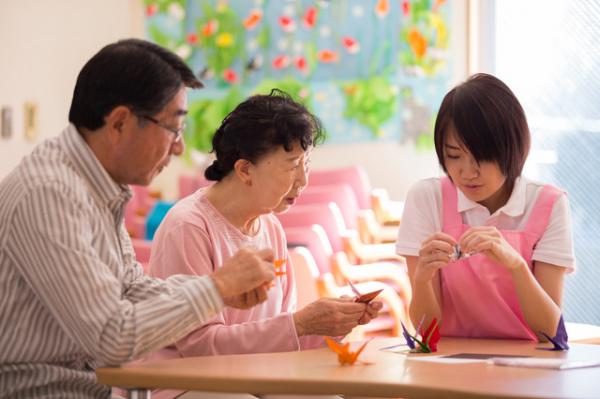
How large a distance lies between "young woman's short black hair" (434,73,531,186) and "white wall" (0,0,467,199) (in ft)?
12.9

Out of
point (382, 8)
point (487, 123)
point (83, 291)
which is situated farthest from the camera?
point (382, 8)

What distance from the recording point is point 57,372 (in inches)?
80.8

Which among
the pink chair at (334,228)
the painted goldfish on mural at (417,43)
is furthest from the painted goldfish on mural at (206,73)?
the pink chair at (334,228)

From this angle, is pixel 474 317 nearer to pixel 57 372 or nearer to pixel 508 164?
pixel 508 164

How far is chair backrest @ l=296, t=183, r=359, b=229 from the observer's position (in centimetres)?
596

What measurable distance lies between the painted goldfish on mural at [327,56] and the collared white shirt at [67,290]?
5.07m

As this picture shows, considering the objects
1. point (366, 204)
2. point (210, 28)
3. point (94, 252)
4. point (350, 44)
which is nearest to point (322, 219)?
point (366, 204)

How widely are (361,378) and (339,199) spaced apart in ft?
13.4

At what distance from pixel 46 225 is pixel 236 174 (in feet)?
2.88

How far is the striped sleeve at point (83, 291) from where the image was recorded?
1926 mm

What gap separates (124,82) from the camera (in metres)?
2.07

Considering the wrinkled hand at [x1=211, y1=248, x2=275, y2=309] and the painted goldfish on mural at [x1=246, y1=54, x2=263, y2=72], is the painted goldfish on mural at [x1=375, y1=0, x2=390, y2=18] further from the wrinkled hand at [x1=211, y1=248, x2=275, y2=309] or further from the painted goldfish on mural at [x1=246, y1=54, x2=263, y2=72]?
the wrinkled hand at [x1=211, y1=248, x2=275, y2=309]

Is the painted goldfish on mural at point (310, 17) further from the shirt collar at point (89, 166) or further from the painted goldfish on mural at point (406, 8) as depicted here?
the shirt collar at point (89, 166)

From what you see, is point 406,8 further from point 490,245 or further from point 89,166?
point 89,166
